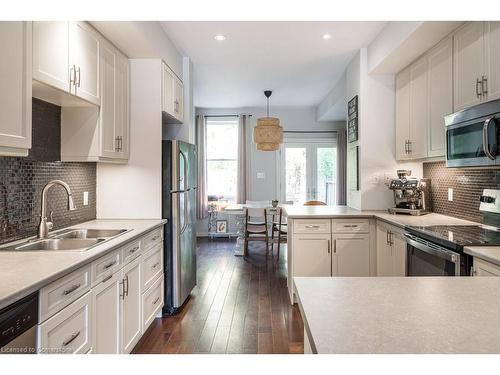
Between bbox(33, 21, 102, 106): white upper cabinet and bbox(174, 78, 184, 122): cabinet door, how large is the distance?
1.15m

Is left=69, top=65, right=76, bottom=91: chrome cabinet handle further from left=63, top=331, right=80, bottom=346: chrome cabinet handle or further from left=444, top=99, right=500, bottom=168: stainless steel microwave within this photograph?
left=444, top=99, right=500, bottom=168: stainless steel microwave

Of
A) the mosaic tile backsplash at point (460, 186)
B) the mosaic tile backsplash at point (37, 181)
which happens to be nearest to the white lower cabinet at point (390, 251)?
the mosaic tile backsplash at point (460, 186)

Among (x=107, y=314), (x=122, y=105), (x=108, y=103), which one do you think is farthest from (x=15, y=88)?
(x=122, y=105)

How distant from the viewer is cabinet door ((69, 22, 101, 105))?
86.6 inches

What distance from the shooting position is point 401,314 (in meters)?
0.88

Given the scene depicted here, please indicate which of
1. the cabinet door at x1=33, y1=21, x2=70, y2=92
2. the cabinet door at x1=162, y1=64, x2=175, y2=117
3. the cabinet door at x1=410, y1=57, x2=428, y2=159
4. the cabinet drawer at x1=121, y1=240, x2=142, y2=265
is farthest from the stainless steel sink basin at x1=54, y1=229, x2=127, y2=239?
the cabinet door at x1=410, y1=57, x2=428, y2=159

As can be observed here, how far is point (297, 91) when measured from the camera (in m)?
5.73

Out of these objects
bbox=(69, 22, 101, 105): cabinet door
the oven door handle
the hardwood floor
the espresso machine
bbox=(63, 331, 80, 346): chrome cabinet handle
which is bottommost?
the hardwood floor

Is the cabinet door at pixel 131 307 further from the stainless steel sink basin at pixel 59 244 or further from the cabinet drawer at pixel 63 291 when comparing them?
the cabinet drawer at pixel 63 291

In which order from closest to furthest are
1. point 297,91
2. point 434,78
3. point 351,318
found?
point 351,318
point 434,78
point 297,91

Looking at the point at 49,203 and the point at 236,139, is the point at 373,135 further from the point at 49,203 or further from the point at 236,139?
the point at 236,139
